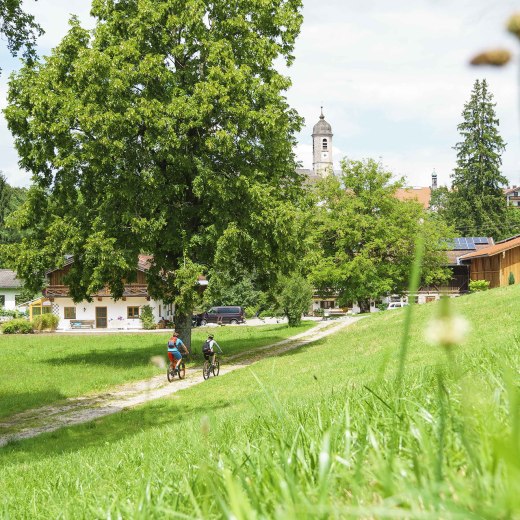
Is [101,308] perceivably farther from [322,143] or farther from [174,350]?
[322,143]

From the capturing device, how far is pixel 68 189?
27.6 m

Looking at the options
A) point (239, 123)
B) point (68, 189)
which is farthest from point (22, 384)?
point (239, 123)

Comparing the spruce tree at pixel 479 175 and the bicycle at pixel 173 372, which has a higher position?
the spruce tree at pixel 479 175

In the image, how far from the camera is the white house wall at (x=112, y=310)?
57062 millimetres

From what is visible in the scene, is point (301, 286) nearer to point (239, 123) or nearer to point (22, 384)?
point (239, 123)

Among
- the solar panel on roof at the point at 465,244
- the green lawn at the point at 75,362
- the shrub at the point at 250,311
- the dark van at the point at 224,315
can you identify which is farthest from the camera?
the shrub at the point at 250,311

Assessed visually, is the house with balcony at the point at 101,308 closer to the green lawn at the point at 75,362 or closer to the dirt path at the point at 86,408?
the green lawn at the point at 75,362

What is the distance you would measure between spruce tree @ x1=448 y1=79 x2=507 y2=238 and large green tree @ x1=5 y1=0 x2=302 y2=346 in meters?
48.9

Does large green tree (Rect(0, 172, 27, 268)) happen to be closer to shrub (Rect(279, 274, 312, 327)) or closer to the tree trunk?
shrub (Rect(279, 274, 312, 327))

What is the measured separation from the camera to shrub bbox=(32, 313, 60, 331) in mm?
54188

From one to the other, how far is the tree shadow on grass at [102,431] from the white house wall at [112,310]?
130 feet

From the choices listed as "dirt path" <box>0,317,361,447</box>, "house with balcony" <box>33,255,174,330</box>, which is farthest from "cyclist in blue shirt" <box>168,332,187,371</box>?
"house with balcony" <box>33,255,174,330</box>

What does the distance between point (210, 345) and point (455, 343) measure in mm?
22898

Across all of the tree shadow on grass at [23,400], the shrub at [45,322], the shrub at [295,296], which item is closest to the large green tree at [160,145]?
the tree shadow on grass at [23,400]
